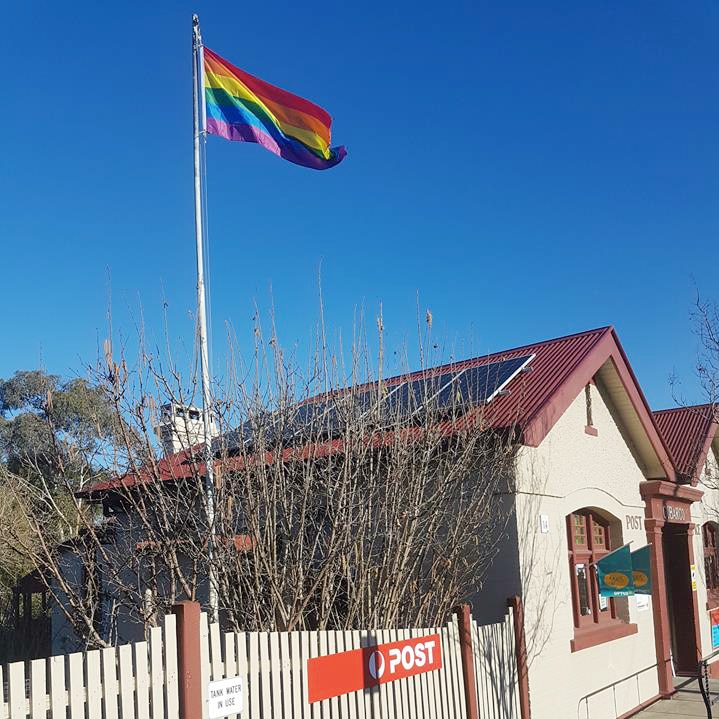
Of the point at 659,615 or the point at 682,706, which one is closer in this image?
the point at 682,706

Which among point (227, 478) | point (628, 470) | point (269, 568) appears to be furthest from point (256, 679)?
point (628, 470)

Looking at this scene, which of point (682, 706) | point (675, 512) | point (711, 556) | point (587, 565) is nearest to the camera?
point (587, 565)

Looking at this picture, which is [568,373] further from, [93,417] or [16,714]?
[16,714]

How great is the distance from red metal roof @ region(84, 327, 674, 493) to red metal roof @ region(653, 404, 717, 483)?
3.91ft

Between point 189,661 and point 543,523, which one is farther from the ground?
point 543,523

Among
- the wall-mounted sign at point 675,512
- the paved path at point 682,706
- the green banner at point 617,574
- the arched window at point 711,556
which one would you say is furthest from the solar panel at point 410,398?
the arched window at point 711,556

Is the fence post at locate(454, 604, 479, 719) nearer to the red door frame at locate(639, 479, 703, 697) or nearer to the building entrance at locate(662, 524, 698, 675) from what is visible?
the red door frame at locate(639, 479, 703, 697)

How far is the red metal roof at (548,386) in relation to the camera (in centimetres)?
1133

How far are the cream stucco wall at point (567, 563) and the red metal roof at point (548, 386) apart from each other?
1.63 feet

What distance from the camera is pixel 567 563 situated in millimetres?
12461

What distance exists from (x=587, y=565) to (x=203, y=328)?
830cm

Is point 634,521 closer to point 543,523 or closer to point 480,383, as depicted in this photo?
point 543,523

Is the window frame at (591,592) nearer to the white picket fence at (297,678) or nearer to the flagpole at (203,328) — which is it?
the white picket fence at (297,678)

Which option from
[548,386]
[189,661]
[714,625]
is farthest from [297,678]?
[714,625]
